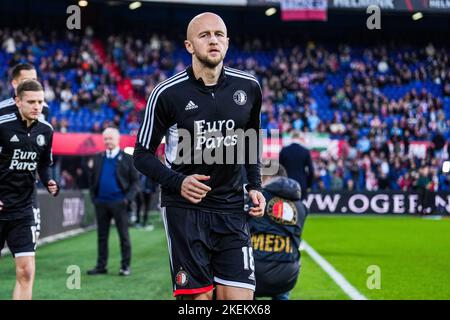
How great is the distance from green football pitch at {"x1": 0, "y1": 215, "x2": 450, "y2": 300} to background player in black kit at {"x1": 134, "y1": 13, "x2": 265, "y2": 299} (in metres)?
3.99

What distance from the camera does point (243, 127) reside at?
5.05 meters

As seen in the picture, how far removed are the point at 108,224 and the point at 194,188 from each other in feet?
23.9

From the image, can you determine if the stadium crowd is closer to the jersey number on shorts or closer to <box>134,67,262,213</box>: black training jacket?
<box>134,67,262,213</box>: black training jacket

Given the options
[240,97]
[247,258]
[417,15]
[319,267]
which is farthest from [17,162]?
[417,15]

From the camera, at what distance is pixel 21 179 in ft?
23.6

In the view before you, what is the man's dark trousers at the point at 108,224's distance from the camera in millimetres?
11363

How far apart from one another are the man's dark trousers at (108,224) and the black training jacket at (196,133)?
6510 millimetres

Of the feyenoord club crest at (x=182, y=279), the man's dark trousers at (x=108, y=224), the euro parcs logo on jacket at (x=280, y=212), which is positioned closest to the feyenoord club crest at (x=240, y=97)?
the feyenoord club crest at (x=182, y=279)

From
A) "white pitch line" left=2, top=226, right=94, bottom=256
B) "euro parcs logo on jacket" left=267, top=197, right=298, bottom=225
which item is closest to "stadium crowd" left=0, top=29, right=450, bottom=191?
"white pitch line" left=2, top=226, right=94, bottom=256

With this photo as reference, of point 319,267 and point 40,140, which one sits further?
point 319,267

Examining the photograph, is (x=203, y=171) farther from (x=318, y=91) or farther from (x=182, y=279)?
(x=318, y=91)

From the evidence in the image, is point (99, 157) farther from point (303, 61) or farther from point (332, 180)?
point (303, 61)

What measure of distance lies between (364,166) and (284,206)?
24142 millimetres
